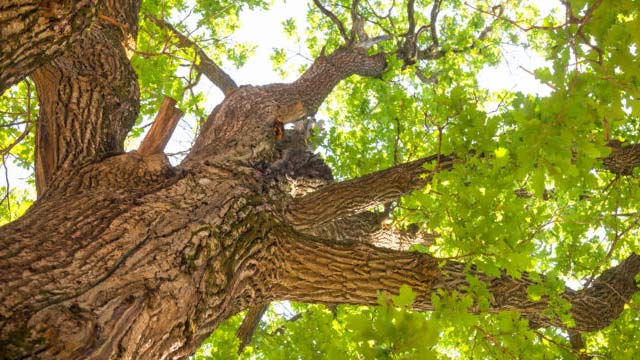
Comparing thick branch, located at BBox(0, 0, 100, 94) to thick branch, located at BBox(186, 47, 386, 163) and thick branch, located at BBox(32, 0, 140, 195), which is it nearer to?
thick branch, located at BBox(32, 0, 140, 195)

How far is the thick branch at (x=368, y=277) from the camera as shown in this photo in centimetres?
290

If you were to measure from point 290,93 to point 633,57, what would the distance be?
14.0 feet

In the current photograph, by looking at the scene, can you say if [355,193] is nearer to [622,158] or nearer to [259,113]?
[259,113]

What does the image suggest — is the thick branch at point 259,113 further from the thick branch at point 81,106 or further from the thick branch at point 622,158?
the thick branch at point 622,158

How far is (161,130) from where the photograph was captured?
3725mm

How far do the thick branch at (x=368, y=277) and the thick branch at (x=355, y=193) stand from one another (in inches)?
34.4

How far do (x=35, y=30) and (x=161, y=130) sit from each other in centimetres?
199

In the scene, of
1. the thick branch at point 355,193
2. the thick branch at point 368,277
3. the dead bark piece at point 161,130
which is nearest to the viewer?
the thick branch at point 368,277

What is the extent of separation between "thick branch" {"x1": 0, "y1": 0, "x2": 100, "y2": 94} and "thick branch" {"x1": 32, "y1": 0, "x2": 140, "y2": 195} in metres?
1.20

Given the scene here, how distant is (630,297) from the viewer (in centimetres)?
429

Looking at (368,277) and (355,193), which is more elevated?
(355,193)

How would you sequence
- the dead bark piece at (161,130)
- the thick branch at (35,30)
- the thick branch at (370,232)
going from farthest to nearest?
1. the thick branch at (370,232)
2. the dead bark piece at (161,130)
3. the thick branch at (35,30)

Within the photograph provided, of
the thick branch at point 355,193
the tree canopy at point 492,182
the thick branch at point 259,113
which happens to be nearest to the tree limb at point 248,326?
the tree canopy at point 492,182

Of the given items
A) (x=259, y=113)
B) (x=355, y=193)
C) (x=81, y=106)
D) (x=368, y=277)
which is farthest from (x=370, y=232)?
(x=81, y=106)
